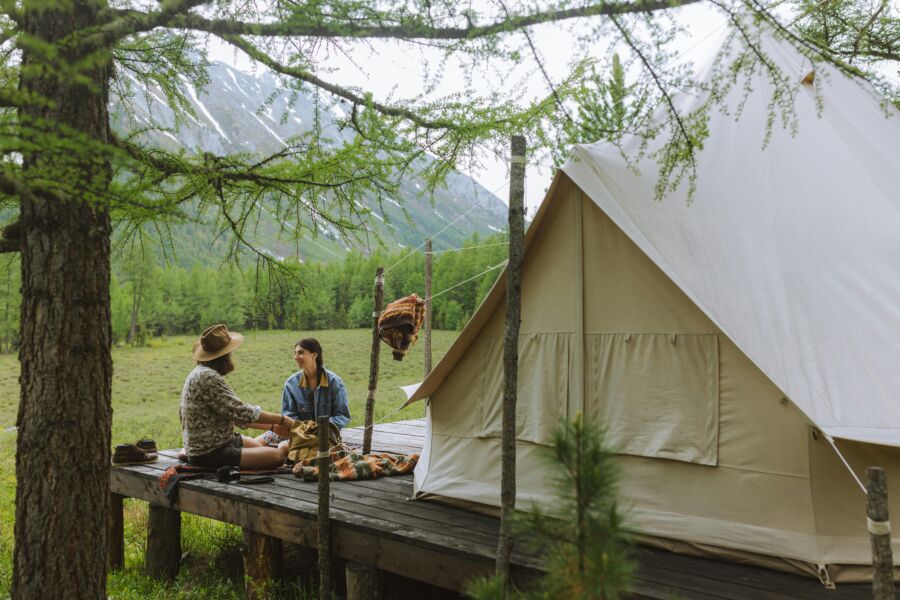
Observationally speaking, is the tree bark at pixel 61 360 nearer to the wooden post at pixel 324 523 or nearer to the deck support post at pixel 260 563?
the wooden post at pixel 324 523

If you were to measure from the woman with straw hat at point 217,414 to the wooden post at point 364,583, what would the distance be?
1536 millimetres

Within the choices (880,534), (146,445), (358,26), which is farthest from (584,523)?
(146,445)

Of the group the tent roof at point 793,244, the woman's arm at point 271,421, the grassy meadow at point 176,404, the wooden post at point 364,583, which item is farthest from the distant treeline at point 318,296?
the tent roof at point 793,244

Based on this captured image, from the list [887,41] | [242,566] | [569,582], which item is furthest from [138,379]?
[569,582]

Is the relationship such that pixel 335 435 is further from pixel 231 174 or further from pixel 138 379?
pixel 138 379

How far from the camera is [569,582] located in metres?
1.34

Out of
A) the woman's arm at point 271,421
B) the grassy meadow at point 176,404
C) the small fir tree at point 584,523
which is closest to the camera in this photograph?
the small fir tree at point 584,523

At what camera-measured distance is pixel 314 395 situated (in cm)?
580

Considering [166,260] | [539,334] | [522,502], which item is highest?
[166,260]

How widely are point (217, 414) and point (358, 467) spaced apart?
112cm

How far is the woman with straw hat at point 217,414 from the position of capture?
493 centimetres

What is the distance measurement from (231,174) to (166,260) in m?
1.08

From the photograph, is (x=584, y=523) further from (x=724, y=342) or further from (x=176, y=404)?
(x=176, y=404)

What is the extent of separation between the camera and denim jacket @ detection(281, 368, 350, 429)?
580 cm
